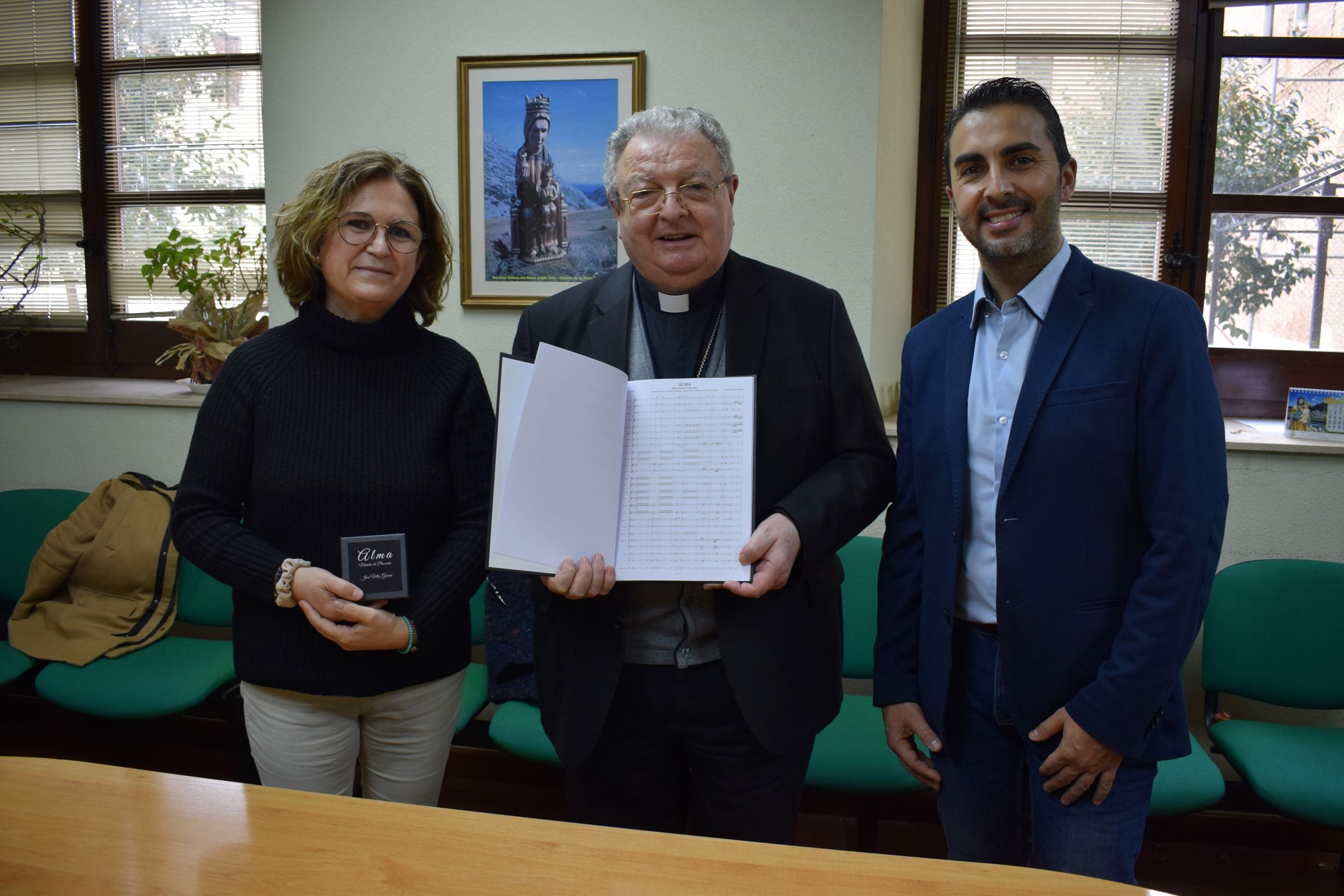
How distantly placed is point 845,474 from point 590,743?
638 mm

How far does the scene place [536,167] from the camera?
302cm

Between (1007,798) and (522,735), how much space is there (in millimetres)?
1392

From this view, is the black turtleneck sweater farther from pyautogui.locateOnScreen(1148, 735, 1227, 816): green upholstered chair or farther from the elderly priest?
pyautogui.locateOnScreen(1148, 735, 1227, 816): green upholstered chair

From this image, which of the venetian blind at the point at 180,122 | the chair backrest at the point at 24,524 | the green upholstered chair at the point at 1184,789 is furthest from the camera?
the venetian blind at the point at 180,122

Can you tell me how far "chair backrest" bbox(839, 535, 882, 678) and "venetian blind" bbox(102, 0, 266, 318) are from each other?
2.84 m

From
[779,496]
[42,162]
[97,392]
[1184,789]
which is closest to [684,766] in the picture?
[779,496]

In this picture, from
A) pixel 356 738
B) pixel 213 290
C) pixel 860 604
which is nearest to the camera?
pixel 356 738

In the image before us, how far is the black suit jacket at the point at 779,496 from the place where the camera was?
4.81 ft

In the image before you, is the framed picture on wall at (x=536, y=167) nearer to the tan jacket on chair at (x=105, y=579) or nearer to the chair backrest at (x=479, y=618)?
the chair backrest at (x=479, y=618)

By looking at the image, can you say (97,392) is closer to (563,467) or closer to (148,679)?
(148,679)

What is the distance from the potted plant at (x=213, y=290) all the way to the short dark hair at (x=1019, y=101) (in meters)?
2.96

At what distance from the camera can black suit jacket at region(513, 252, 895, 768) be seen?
1467 millimetres

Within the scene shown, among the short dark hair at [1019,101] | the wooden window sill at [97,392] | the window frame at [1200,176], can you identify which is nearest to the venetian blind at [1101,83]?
the window frame at [1200,176]

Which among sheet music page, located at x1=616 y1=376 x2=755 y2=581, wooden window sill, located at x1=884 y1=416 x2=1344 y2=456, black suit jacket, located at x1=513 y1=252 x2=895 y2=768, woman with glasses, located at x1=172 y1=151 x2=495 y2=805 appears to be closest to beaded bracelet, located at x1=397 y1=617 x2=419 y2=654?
woman with glasses, located at x1=172 y1=151 x2=495 y2=805
